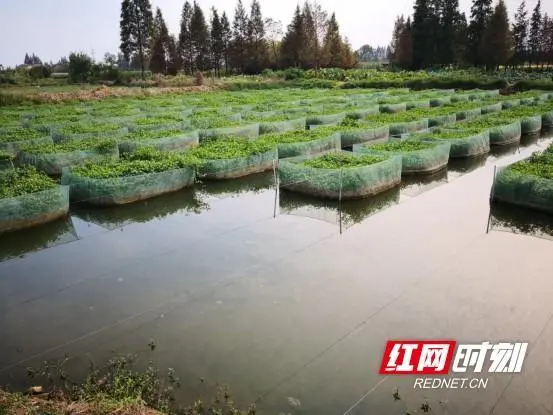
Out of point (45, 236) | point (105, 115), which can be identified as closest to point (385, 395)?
point (45, 236)

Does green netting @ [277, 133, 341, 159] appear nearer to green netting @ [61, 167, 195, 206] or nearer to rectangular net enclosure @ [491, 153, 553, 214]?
green netting @ [61, 167, 195, 206]

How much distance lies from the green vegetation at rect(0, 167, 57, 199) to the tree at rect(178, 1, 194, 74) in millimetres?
68539

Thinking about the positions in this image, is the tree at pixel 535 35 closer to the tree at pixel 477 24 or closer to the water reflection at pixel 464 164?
→ the tree at pixel 477 24

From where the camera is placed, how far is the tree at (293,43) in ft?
249

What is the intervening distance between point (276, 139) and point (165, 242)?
975 cm

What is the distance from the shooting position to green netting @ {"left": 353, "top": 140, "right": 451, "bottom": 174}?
17.1 meters

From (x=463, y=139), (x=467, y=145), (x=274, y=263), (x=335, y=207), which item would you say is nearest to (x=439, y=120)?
(x=467, y=145)

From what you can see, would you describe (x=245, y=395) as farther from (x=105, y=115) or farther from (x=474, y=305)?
(x=105, y=115)

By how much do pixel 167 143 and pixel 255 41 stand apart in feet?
209

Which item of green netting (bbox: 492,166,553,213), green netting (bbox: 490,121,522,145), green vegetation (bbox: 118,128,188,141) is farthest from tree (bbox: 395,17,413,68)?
green netting (bbox: 492,166,553,213)

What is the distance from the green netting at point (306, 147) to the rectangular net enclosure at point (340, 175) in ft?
8.59

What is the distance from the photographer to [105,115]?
2952 centimetres

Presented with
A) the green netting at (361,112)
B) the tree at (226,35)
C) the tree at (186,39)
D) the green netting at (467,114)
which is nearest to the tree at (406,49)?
the tree at (226,35)

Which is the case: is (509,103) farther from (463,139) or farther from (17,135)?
(17,135)
